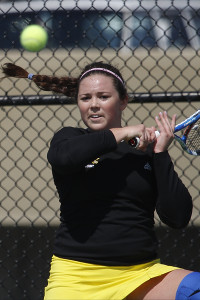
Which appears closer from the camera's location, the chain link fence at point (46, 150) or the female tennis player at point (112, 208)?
the female tennis player at point (112, 208)

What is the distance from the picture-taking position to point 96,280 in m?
2.52

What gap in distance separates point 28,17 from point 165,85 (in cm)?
117

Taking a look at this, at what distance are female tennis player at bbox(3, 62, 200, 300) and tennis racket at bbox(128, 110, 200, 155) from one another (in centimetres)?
20

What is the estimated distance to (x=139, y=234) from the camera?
2.60 metres

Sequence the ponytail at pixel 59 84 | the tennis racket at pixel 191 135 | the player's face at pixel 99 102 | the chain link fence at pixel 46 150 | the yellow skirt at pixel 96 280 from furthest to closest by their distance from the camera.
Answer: the chain link fence at pixel 46 150 < the ponytail at pixel 59 84 < the tennis racket at pixel 191 135 < the player's face at pixel 99 102 < the yellow skirt at pixel 96 280

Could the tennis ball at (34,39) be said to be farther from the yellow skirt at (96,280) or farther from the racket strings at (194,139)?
the yellow skirt at (96,280)

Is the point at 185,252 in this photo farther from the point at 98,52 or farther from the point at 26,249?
the point at 98,52

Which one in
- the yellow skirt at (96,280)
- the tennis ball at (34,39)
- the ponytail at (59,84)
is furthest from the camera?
the tennis ball at (34,39)

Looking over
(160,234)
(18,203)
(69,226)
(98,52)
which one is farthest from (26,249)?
(69,226)

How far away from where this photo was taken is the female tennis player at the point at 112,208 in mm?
2504

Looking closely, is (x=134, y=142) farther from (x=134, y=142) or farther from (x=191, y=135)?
(x=191, y=135)

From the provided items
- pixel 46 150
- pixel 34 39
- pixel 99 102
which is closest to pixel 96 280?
pixel 99 102

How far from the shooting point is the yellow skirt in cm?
249

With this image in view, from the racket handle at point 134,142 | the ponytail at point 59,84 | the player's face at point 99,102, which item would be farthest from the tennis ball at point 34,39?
the racket handle at point 134,142
